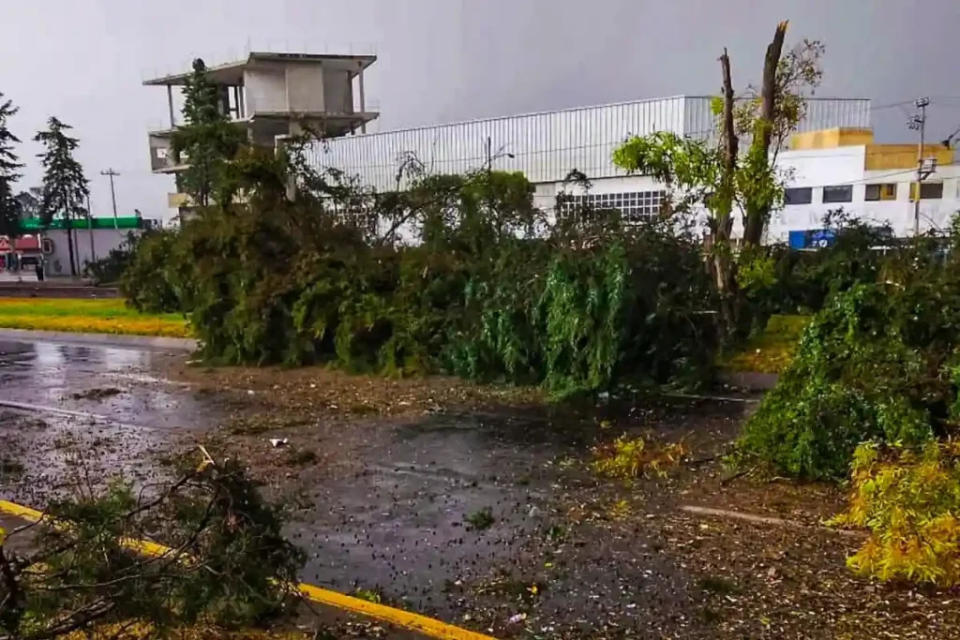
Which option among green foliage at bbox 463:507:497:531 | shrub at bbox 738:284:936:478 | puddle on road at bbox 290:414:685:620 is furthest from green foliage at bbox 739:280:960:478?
green foliage at bbox 463:507:497:531

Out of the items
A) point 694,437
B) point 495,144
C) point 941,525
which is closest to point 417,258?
point 694,437

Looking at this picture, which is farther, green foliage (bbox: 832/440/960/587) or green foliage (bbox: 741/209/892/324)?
green foliage (bbox: 741/209/892/324)

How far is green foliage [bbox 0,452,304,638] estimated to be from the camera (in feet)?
10.4

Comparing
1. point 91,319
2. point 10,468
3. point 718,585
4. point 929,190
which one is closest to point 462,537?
point 718,585

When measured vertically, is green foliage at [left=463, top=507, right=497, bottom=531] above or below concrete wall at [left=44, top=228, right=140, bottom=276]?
below

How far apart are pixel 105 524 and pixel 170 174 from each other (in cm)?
8154

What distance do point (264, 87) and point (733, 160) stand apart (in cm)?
6408

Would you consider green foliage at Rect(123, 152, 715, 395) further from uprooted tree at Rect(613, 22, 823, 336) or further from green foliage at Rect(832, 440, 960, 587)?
green foliage at Rect(832, 440, 960, 587)

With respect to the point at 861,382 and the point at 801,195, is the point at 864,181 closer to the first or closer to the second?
the point at 801,195

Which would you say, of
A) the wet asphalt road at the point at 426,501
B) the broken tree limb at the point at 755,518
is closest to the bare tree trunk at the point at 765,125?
the wet asphalt road at the point at 426,501

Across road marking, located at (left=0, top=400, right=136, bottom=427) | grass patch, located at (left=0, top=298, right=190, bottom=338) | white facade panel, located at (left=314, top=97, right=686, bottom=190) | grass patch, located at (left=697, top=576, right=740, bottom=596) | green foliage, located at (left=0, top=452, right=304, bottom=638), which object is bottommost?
road marking, located at (left=0, top=400, right=136, bottom=427)

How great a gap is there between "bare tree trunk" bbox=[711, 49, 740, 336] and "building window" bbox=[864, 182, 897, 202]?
3872 cm

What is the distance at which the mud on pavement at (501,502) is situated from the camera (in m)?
4.58

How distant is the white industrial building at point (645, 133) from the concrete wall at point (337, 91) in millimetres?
10970
